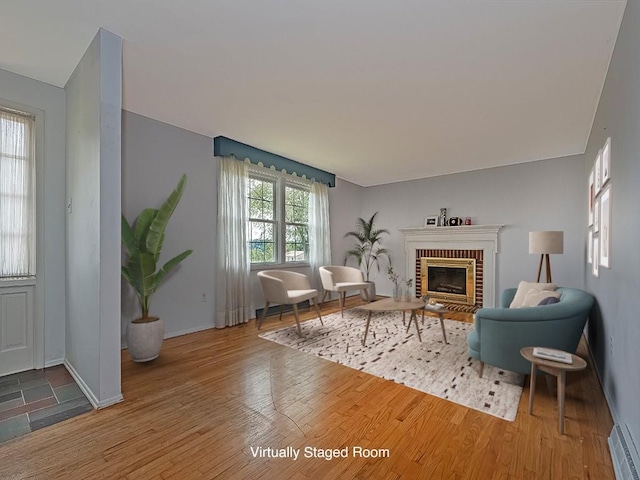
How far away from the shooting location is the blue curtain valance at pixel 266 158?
13.8 ft

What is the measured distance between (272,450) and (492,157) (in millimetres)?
5045

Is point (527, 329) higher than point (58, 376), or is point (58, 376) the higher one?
point (527, 329)

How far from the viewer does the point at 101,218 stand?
2121 mm

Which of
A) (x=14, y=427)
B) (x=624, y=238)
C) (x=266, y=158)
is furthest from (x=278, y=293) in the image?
(x=624, y=238)

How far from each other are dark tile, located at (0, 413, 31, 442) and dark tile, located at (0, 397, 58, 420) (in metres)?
0.06

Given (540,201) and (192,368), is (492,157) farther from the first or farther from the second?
(192,368)

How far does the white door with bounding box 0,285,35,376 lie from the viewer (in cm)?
262

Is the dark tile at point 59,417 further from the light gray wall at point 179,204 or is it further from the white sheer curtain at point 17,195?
the white sheer curtain at point 17,195

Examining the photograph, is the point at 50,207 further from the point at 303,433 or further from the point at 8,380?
the point at 303,433

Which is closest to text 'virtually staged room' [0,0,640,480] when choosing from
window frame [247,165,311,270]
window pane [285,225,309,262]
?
window frame [247,165,311,270]

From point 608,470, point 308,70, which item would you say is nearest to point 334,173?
point 308,70

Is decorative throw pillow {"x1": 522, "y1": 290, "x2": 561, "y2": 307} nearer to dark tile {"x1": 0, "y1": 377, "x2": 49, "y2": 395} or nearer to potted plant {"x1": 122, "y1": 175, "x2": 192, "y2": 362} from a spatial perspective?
potted plant {"x1": 122, "y1": 175, "x2": 192, "y2": 362}

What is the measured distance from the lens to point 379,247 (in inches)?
267

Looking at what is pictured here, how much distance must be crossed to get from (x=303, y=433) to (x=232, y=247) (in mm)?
2939
